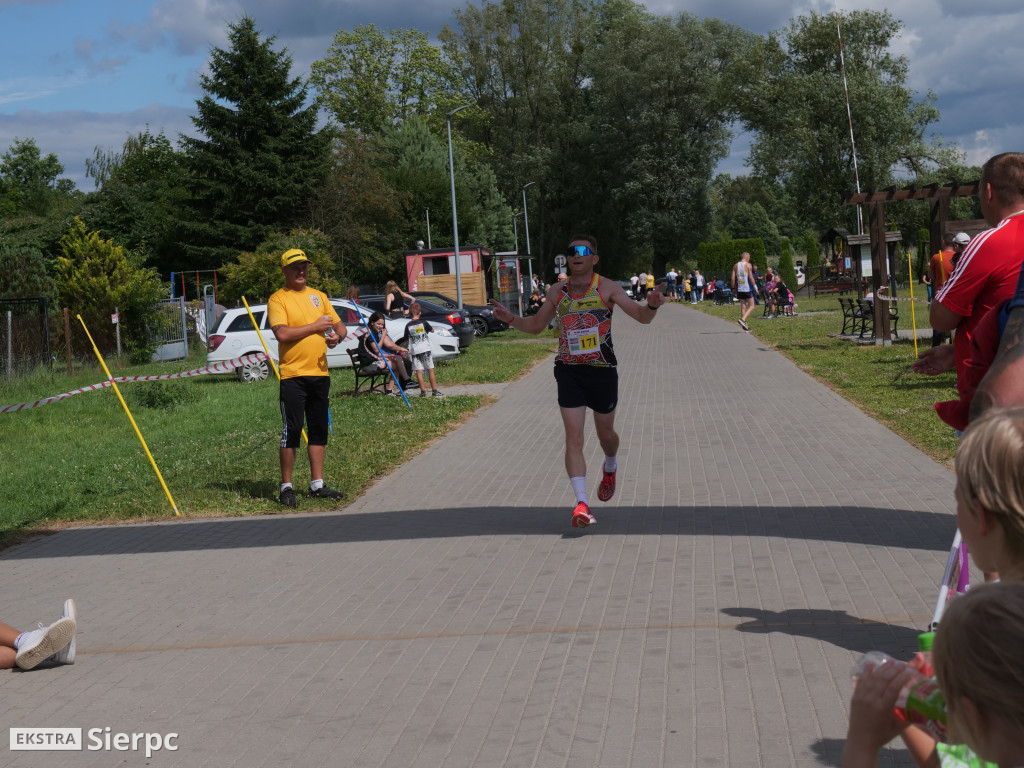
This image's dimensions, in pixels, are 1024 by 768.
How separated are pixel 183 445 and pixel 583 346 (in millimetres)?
7536

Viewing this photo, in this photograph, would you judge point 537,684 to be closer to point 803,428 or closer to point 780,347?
point 803,428

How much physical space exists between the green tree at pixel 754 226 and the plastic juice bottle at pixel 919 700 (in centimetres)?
11315

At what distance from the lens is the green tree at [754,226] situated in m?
112

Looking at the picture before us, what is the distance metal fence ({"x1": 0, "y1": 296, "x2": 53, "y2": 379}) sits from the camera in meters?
23.7

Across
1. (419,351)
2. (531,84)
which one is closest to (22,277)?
(419,351)

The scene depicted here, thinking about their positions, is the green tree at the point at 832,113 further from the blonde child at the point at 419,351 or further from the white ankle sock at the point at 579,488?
the white ankle sock at the point at 579,488

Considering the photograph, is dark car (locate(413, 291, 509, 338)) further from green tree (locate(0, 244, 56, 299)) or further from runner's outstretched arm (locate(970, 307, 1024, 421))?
runner's outstretched arm (locate(970, 307, 1024, 421))

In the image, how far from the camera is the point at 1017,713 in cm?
150

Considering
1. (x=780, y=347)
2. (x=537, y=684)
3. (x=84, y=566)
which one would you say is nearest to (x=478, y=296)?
(x=780, y=347)

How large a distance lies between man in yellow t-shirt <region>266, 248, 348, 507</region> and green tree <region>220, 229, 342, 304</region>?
23.0 meters

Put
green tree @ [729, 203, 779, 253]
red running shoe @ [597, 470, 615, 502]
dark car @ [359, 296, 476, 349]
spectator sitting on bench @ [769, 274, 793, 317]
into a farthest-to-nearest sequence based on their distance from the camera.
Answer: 1. green tree @ [729, 203, 779, 253]
2. spectator sitting on bench @ [769, 274, 793, 317]
3. dark car @ [359, 296, 476, 349]
4. red running shoe @ [597, 470, 615, 502]

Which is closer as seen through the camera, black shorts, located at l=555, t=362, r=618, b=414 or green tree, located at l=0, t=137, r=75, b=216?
black shorts, located at l=555, t=362, r=618, b=414

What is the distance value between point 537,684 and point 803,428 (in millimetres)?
8046

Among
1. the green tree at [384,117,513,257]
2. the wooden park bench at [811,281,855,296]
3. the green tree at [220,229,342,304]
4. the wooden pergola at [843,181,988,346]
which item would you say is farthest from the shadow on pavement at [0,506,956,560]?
the green tree at [384,117,513,257]
